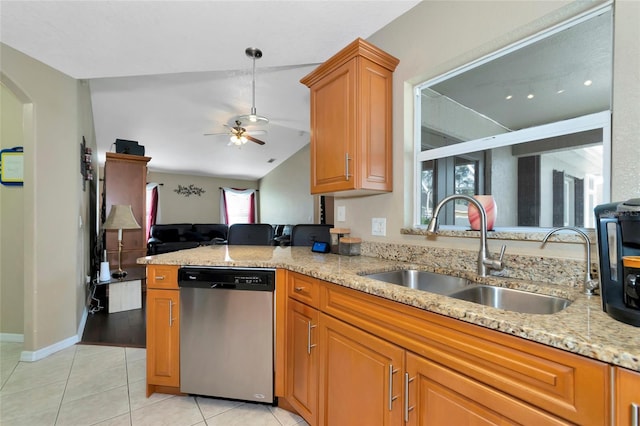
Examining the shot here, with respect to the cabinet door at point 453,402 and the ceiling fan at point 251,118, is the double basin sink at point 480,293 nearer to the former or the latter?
the cabinet door at point 453,402

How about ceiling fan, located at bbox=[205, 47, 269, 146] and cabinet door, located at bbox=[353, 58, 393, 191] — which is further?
ceiling fan, located at bbox=[205, 47, 269, 146]

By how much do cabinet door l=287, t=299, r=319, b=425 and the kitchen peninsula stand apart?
0.11 ft

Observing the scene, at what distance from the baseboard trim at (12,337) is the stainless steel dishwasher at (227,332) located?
199 cm

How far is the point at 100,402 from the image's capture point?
5.82 feet

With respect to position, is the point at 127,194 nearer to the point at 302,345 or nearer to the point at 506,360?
the point at 302,345

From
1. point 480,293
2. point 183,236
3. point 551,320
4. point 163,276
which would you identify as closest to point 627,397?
point 551,320

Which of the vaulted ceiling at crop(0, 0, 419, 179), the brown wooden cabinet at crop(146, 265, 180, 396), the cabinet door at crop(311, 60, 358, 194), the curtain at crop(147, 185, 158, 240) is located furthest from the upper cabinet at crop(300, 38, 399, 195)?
the curtain at crop(147, 185, 158, 240)

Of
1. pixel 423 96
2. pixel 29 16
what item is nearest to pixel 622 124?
pixel 423 96

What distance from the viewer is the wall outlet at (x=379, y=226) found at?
192 centimetres

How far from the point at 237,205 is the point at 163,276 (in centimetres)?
711

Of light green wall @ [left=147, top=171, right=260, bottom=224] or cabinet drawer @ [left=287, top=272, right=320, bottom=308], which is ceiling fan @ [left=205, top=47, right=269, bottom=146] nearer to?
cabinet drawer @ [left=287, top=272, right=320, bottom=308]

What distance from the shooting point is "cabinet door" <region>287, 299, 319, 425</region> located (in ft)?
4.77

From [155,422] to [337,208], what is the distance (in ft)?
5.75

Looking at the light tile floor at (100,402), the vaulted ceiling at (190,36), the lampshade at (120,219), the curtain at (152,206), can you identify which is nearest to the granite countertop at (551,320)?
the light tile floor at (100,402)
